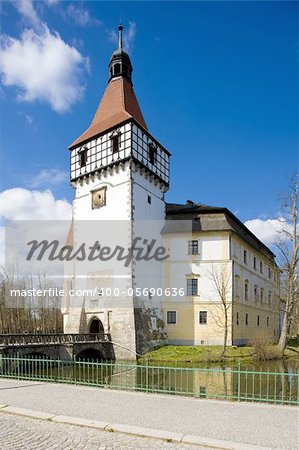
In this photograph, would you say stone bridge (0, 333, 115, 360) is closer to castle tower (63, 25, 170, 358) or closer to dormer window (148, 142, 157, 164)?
castle tower (63, 25, 170, 358)

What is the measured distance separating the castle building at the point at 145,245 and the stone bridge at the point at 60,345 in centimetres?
104

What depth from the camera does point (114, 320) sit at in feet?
91.1

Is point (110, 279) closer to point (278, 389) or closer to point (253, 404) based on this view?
point (278, 389)

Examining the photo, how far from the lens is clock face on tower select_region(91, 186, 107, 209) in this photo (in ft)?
100.0

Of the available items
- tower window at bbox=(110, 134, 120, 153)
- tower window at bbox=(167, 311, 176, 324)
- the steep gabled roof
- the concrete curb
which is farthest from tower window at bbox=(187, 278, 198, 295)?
the concrete curb

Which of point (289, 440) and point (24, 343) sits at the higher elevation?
point (289, 440)

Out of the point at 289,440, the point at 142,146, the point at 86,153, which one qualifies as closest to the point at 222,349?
the point at 142,146

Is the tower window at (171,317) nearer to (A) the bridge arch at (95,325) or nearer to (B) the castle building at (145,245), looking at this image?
(B) the castle building at (145,245)

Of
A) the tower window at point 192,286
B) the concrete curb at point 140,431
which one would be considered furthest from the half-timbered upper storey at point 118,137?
the concrete curb at point 140,431

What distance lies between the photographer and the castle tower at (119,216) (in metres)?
27.9

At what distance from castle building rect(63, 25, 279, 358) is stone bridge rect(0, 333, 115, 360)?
1.04m

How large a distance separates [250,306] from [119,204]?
15923 millimetres

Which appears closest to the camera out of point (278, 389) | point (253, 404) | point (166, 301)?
point (253, 404)

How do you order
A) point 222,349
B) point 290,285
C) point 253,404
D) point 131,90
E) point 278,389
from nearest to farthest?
point 253,404 → point 278,389 → point 222,349 → point 290,285 → point 131,90
